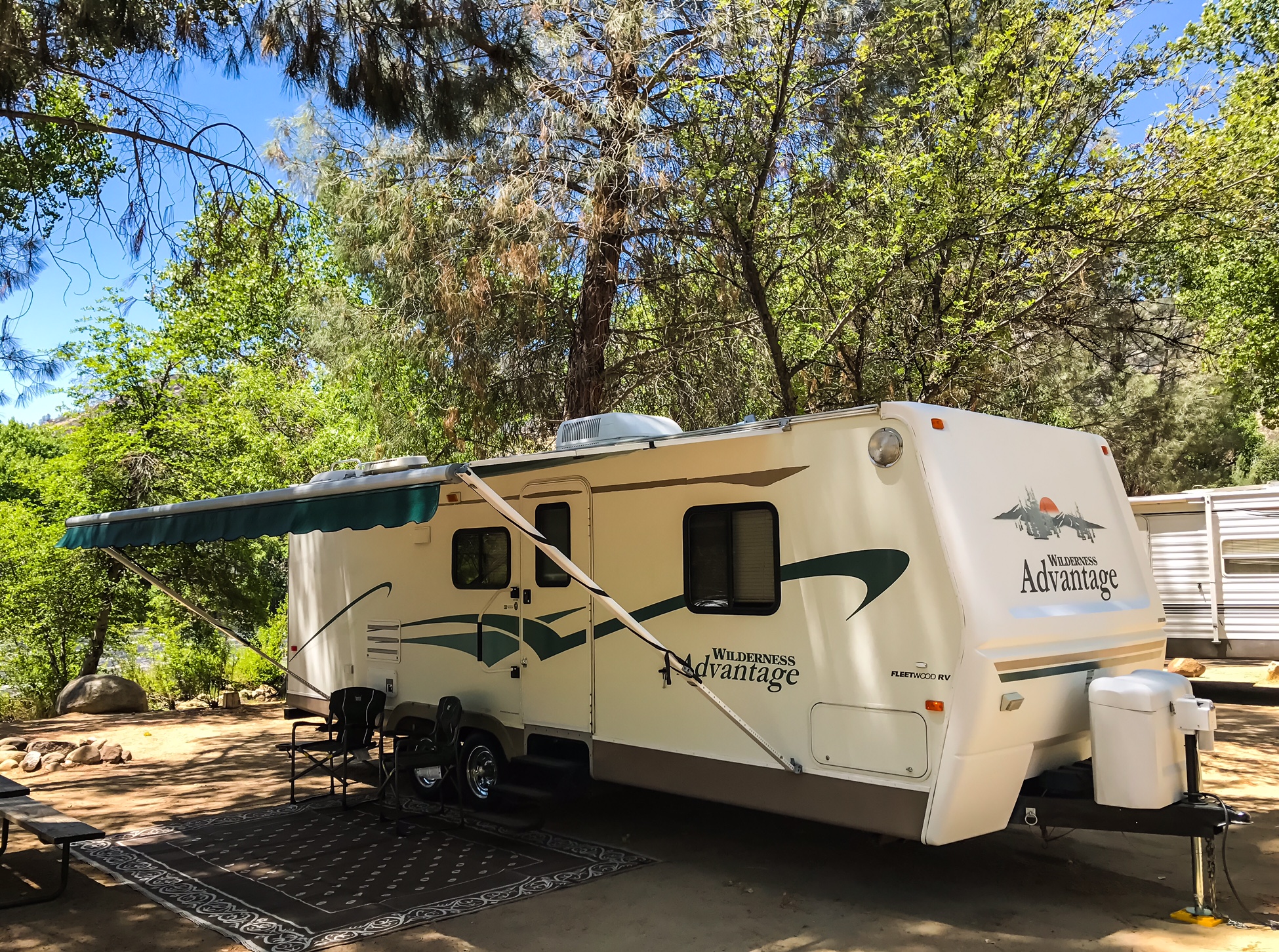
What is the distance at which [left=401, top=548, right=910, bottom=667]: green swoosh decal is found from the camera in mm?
4945

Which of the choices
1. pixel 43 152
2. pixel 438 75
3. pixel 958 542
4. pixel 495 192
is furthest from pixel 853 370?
pixel 43 152

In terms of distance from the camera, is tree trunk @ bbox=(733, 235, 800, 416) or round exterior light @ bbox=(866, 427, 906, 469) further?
tree trunk @ bbox=(733, 235, 800, 416)

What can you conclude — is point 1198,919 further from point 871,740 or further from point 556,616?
point 556,616

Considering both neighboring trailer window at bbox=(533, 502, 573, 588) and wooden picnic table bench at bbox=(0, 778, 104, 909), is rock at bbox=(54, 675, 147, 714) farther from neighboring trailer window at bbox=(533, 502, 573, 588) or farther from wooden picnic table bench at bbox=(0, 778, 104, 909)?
neighboring trailer window at bbox=(533, 502, 573, 588)

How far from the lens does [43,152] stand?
27.7 feet

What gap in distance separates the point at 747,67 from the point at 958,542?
18.8ft

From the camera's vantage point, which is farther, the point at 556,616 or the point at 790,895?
the point at 556,616

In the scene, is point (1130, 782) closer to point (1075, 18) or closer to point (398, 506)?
point (398, 506)

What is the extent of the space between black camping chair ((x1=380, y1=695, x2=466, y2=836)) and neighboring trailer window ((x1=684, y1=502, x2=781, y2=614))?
220 centimetres

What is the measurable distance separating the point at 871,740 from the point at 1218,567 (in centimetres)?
813

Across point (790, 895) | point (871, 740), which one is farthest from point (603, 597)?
point (790, 895)

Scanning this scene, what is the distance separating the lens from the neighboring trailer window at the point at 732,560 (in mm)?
5477

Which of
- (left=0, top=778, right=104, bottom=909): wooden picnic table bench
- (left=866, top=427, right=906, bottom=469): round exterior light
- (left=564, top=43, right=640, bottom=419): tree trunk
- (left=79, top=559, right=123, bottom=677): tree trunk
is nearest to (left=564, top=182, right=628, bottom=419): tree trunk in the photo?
(left=564, top=43, right=640, bottom=419): tree trunk

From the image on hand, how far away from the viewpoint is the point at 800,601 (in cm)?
529
